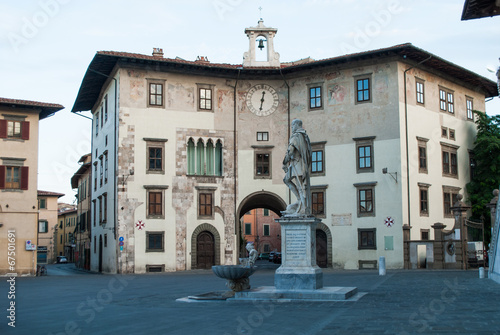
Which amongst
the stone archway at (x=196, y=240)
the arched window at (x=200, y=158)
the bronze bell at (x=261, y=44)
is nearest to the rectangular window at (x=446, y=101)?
the bronze bell at (x=261, y=44)

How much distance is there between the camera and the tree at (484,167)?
1543 inches

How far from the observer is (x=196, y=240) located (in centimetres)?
3647

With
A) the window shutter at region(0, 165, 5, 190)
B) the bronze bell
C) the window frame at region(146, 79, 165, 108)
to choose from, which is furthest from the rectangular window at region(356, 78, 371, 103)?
the window shutter at region(0, 165, 5, 190)

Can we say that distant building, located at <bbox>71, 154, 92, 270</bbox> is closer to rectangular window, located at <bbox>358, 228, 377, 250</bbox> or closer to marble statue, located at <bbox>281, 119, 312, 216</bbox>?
rectangular window, located at <bbox>358, 228, 377, 250</bbox>

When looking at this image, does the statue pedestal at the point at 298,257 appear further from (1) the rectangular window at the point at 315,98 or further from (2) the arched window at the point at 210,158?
(1) the rectangular window at the point at 315,98

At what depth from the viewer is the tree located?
129 ft

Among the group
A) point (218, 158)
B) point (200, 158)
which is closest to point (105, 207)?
point (200, 158)

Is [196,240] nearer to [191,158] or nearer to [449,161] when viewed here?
[191,158]

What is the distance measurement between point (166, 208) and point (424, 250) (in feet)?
48.7

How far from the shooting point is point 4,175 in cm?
3506

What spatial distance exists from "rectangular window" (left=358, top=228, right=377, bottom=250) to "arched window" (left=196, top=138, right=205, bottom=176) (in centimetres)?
1008

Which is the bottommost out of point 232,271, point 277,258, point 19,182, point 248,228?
point 277,258

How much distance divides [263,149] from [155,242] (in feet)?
28.6

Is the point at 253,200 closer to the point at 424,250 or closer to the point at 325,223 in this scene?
the point at 325,223
